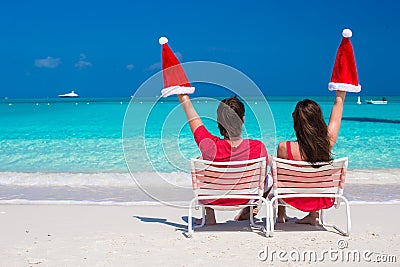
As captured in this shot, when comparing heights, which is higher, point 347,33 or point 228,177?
point 347,33

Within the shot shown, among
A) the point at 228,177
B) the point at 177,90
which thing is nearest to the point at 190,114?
the point at 177,90

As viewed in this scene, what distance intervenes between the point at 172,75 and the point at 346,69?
1.58m

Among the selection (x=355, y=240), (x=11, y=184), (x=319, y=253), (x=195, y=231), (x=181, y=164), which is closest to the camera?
(x=319, y=253)

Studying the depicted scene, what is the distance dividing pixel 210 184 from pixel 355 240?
1.33m

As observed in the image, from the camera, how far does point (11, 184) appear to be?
348 inches

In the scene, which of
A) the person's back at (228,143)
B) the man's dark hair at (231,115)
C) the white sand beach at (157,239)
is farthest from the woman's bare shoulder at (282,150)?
the white sand beach at (157,239)

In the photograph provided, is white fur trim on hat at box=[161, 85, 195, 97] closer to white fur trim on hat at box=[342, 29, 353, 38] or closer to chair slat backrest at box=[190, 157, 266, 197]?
chair slat backrest at box=[190, 157, 266, 197]

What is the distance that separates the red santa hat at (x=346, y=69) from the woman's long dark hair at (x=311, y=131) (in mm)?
497

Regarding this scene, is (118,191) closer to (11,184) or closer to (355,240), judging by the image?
(11,184)

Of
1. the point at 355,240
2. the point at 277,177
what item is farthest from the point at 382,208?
the point at 277,177

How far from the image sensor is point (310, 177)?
15.2 feet

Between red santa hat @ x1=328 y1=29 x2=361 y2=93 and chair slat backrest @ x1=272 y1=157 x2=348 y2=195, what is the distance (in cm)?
72

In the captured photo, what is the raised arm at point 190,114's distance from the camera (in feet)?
15.4

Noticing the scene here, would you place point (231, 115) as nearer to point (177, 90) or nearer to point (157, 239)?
point (177, 90)
